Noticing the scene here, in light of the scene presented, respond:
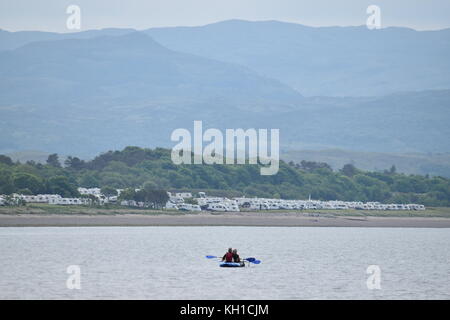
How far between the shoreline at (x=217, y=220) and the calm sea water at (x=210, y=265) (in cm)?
156

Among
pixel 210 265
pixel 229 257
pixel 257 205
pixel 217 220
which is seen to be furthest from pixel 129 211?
pixel 229 257

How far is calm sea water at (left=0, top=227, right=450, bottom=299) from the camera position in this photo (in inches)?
2820

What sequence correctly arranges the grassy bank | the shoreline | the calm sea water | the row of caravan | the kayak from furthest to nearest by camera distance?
the row of caravan, the grassy bank, the shoreline, the kayak, the calm sea water

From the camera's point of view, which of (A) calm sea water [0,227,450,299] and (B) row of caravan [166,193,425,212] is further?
(B) row of caravan [166,193,425,212]

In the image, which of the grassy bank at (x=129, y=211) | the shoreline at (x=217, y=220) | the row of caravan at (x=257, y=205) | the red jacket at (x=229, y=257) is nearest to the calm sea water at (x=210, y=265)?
the red jacket at (x=229, y=257)

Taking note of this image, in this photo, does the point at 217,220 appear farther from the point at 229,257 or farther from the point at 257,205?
the point at 229,257

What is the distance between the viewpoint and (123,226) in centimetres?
14912

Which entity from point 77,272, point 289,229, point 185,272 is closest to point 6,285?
point 77,272

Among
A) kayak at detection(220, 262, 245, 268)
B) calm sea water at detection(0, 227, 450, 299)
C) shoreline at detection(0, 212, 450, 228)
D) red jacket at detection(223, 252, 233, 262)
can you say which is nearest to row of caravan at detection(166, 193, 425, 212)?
shoreline at detection(0, 212, 450, 228)

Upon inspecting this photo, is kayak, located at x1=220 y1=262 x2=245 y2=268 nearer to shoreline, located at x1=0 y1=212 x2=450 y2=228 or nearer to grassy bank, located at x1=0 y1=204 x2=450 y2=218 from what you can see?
shoreline, located at x1=0 y1=212 x2=450 y2=228

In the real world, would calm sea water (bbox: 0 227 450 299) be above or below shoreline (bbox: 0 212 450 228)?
below

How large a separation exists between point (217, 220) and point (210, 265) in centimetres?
6331

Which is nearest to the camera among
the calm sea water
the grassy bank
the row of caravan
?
the calm sea water

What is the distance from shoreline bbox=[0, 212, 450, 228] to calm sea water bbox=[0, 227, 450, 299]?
1555mm
